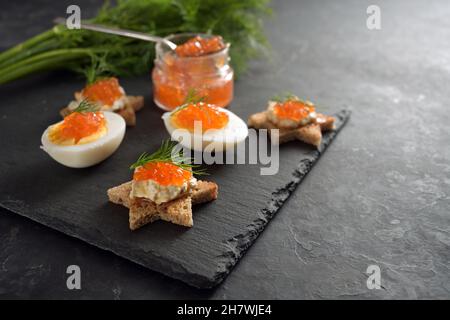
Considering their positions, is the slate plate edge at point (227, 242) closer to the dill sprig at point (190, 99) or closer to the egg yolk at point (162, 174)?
the egg yolk at point (162, 174)

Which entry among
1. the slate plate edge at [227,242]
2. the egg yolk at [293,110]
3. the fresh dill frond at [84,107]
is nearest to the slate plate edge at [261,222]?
the slate plate edge at [227,242]

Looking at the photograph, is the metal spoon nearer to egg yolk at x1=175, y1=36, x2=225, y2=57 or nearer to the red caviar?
egg yolk at x1=175, y1=36, x2=225, y2=57

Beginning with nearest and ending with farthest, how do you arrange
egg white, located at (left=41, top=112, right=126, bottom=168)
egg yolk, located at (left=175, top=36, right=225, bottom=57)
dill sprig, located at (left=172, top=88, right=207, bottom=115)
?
1. egg white, located at (left=41, top=112, right=126, bottom=168)
2. dill sprig, located at (left=172, top=88, right=207, bottom=115)
3. egg yolk, located at (left=175, top=36, right=225, bottom=57)

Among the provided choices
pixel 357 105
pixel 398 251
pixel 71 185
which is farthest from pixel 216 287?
pixel 357 105

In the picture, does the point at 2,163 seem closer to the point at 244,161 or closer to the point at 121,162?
the point at 121,162

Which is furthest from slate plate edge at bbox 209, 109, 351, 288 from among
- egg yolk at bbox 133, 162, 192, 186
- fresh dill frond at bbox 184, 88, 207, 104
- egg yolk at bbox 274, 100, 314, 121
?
fresh dill frond at bbox 184, 88, 207, 104
